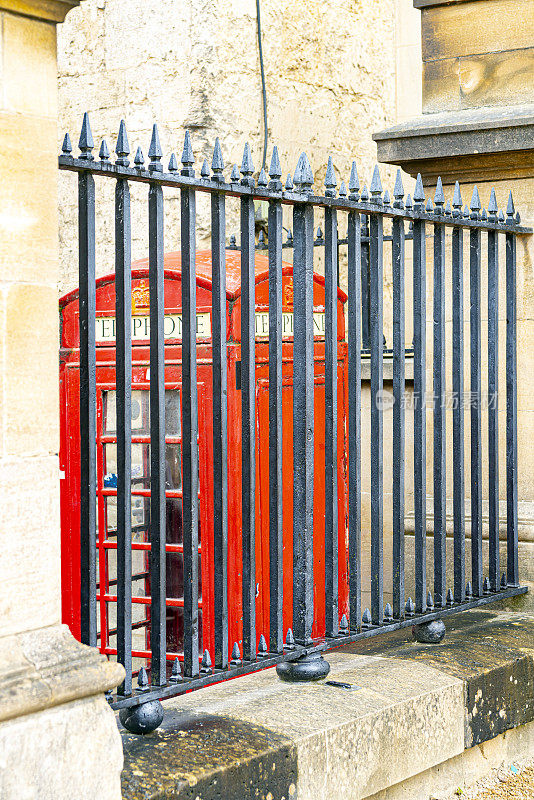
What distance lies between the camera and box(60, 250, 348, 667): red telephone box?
11.9ft

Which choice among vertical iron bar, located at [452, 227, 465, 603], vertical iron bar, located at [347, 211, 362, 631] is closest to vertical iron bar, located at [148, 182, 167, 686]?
vertical iron bar, located at [347, 211, 362, 631]

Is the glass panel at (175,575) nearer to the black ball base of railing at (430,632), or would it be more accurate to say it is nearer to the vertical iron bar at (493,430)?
the black ball base of railing at (430,632)

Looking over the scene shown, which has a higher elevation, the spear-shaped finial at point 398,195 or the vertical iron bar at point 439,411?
the spear-shaped finial at point 398,195

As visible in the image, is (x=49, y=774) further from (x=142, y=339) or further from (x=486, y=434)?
(x=486, y=434)

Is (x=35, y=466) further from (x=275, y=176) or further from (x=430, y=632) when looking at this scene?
(x=430, y=632)

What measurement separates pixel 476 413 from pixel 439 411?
0.91 feet

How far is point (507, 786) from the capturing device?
3.57 meters

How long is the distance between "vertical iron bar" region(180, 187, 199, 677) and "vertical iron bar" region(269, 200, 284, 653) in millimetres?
337

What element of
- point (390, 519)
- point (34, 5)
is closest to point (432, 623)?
point (390, 519)

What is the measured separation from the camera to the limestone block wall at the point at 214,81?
5883 mm

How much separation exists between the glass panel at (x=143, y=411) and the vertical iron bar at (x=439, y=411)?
0.99 meters

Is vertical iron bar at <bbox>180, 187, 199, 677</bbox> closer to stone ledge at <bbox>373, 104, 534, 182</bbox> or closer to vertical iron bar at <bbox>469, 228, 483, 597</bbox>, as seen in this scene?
vertical iron bar at <bbox>469, 228, 483, 597</bbox>

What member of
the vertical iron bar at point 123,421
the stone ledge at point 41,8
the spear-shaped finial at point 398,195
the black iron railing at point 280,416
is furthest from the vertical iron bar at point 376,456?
the stone ledge at point 41,8

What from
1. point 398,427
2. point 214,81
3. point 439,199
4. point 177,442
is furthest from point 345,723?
point 214,81
